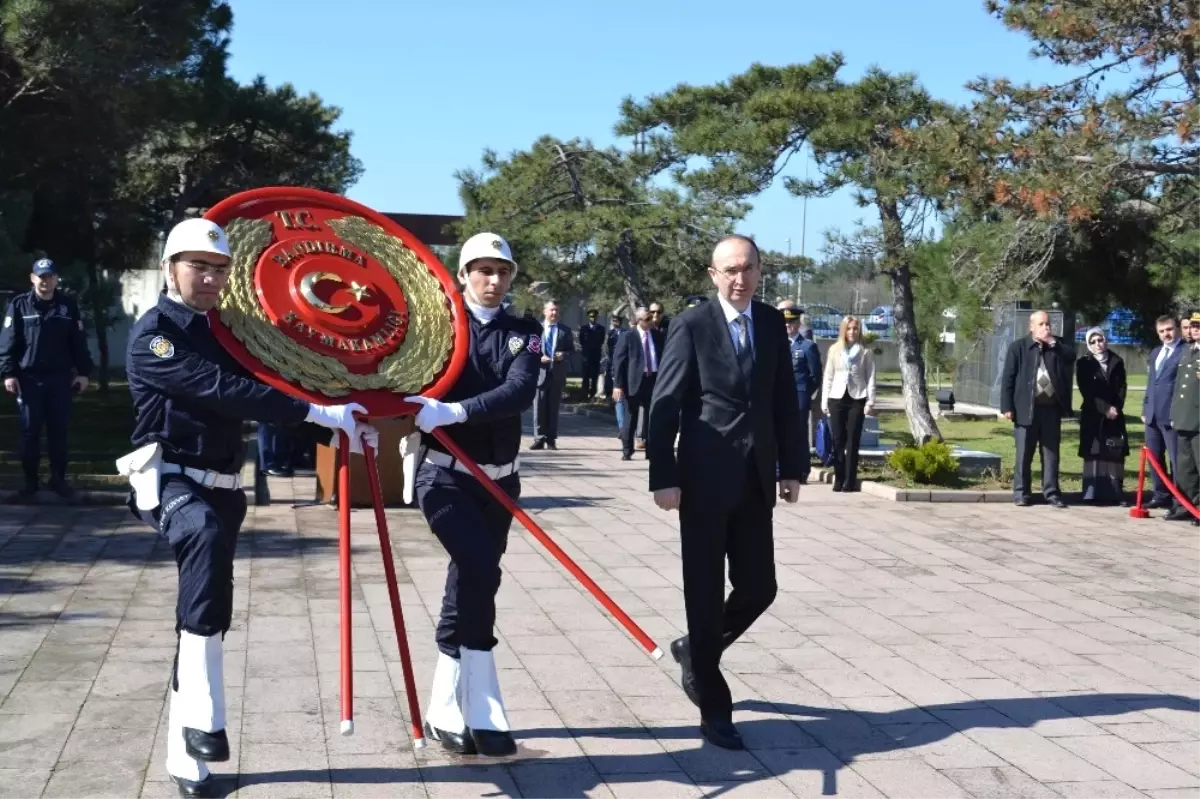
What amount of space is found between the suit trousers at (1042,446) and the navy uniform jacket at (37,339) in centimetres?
835

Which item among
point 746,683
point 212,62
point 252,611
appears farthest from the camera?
point 212,62

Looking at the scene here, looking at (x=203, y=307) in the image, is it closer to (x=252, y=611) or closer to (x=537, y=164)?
(x=252, y=611)

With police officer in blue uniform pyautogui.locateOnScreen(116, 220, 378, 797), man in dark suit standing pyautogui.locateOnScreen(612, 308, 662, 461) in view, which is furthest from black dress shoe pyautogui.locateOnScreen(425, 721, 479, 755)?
man in dark suit standing pyautogui.locateOnScreen(612, 308, 662, 461)

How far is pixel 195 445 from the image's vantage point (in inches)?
194

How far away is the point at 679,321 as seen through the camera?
5609 mm

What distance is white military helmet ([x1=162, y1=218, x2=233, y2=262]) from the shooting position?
4.84 meters

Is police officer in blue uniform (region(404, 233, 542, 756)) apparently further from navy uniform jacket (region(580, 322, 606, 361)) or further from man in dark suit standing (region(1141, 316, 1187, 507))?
navy uniform jacket (region(580, 322, 606, 361))

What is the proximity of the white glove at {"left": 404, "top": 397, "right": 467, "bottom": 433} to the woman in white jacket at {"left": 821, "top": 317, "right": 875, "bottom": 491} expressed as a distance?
31.0 feet

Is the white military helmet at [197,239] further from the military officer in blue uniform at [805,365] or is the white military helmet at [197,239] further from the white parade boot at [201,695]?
the military officer in blue uniform at [805,365]

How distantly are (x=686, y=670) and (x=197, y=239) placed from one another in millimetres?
2609

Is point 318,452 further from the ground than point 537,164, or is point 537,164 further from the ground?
point 537,164

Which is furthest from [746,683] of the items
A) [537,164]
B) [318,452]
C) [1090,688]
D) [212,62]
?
[537,164]

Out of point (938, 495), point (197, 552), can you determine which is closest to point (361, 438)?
point (197, 552)

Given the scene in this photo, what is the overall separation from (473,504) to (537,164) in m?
22.5
